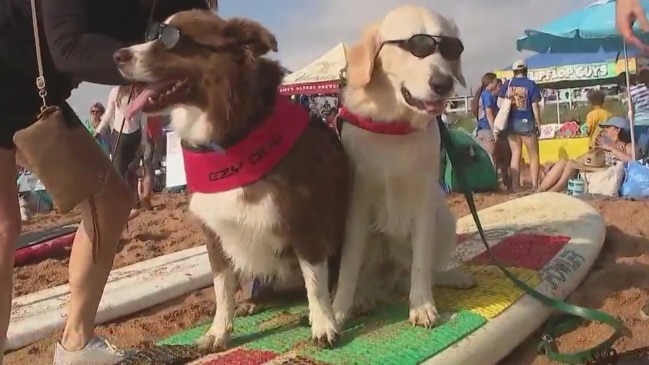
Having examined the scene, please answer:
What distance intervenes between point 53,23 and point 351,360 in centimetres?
158

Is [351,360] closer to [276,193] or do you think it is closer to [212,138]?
[276,193]

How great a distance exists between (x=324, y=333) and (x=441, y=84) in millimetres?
1069

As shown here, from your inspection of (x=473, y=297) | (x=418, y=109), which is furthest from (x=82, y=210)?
(x=473, y=297)

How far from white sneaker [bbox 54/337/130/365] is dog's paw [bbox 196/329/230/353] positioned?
1.07 feet

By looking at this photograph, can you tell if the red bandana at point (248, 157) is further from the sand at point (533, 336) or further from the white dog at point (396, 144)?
the sand at point (533, 336)

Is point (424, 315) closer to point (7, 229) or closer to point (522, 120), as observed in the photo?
point (7, 229)

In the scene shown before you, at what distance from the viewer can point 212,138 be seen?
8.83 feet

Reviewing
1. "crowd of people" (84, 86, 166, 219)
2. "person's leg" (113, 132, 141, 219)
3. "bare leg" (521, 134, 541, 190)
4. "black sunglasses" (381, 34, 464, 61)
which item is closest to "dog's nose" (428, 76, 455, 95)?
"black sunglasses" (381, 34, 464, 61)

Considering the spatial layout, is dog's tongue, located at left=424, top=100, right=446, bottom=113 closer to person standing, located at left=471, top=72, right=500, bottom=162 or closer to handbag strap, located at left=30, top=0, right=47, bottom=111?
handbag strap, located at left=30, top=0, right=47, bottom=111

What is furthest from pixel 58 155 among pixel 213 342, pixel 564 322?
pixel 564 322

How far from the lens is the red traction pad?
386 centimetres

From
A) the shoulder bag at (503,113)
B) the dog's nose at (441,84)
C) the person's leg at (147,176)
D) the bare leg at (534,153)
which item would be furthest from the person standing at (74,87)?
the bare leg at (534,153)

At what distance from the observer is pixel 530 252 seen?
4.04m

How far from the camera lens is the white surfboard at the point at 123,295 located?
12.9ft
